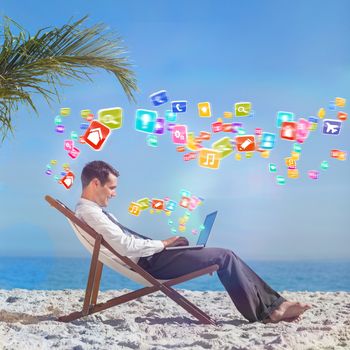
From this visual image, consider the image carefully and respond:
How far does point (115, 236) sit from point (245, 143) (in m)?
1.71

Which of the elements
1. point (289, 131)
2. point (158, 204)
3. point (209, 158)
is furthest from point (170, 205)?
point (289, 131)

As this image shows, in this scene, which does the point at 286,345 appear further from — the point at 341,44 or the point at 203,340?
the point at 341,44

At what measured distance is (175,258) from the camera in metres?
3.52

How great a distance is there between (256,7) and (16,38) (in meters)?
6.80

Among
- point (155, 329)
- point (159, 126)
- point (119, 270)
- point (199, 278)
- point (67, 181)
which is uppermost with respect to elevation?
point (159, 126)

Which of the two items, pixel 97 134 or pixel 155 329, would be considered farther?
pixel 97 134

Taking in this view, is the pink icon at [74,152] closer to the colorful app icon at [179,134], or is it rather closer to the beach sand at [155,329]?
the colorful app icon at [179,134]

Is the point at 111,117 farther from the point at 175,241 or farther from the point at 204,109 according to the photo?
the point at 175,241

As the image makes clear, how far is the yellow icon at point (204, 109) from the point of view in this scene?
454 centimetres

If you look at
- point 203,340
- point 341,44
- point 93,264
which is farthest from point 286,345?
point 341,44

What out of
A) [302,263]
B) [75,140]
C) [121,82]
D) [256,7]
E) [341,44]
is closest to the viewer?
[121,82]

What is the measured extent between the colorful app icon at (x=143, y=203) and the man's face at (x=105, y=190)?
929 millimetres

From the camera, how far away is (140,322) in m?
3.60

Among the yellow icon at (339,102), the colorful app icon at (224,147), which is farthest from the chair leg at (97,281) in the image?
the yellow icon at (339,102)
